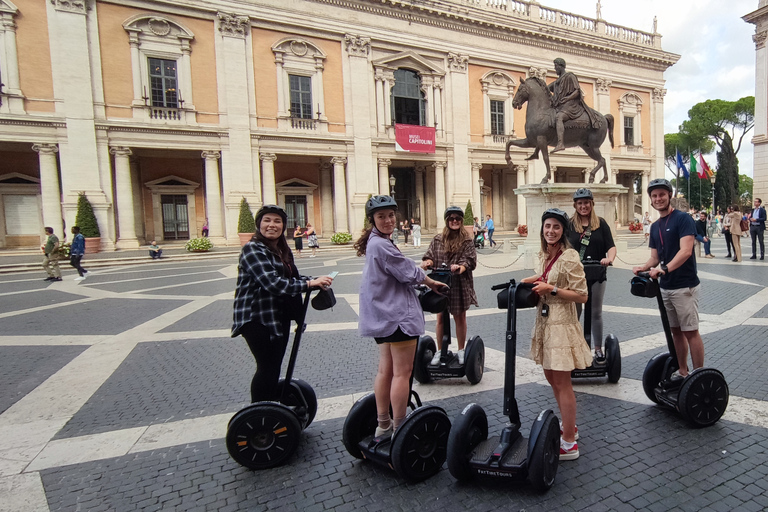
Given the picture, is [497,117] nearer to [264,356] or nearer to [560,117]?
[560,117]

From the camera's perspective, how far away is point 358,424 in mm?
3082

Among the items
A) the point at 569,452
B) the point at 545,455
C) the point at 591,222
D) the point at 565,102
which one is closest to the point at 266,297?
the point at 545,455

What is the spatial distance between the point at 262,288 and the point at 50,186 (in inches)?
965

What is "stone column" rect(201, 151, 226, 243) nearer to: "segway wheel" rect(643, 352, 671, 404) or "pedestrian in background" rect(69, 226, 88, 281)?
"pedestrian in background" rect(69, 226, 88, 281)

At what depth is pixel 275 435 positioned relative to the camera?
3.08m

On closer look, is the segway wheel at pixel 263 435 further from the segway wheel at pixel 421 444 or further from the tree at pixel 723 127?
the tree at pixel 723 127

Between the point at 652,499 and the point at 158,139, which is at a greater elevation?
the point at 158,139

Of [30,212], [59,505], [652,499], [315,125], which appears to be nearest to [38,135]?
[30,212]

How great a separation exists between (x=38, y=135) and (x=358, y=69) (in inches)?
682

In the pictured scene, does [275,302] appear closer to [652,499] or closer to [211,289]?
[652,499]

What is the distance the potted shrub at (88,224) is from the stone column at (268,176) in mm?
8558

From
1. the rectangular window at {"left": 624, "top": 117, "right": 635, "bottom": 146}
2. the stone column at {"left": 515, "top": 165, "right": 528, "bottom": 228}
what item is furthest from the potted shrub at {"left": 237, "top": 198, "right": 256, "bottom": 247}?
the rectangular window at {"left": 624, "top": 117, "right": 635, "bottom": 146}

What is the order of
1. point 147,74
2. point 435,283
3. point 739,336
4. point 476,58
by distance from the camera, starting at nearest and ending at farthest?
point 435,283 → point 739,336 → point 147,74 → point 476,58

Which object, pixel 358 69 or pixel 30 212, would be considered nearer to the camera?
pixel 30 212
